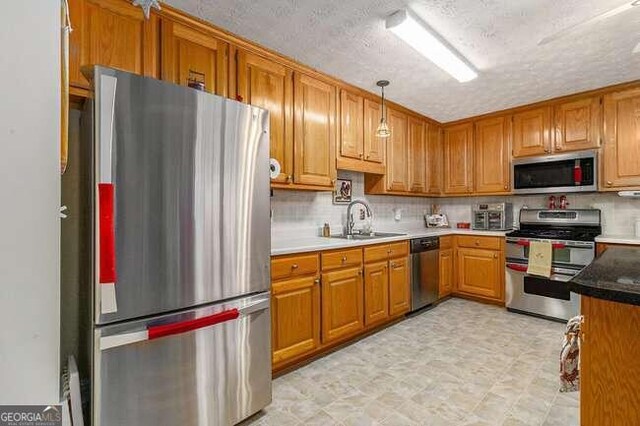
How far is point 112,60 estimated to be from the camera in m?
1.64

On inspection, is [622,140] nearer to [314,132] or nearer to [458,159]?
[458,159]

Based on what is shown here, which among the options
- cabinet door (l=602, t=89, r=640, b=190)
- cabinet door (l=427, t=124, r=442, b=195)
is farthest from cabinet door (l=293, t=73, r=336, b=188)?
cabinet door (l=602, t=89, r=640, b=190)

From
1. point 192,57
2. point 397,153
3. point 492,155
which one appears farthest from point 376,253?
point 492,155

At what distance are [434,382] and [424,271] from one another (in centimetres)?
146

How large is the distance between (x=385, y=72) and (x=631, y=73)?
223cm

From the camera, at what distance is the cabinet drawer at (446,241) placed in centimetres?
367

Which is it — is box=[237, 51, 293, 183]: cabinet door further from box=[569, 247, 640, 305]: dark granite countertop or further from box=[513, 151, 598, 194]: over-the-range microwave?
box=[513, 151, 598, 194]: over-the-range microwave

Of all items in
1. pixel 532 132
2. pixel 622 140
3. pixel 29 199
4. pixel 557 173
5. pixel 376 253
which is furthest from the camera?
pixel 532 132

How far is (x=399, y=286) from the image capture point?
306cm

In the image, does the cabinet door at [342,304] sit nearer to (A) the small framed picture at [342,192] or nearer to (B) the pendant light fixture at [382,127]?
(A) the small framed picture at [342,192]

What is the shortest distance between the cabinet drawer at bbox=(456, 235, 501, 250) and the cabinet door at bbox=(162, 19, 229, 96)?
10.5 ft

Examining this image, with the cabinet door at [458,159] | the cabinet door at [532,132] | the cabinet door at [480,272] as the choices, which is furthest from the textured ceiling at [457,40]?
the cabinet door at [480,272]

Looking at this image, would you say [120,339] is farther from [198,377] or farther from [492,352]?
[492,352]

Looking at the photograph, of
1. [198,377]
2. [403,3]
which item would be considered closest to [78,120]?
[198,377]
